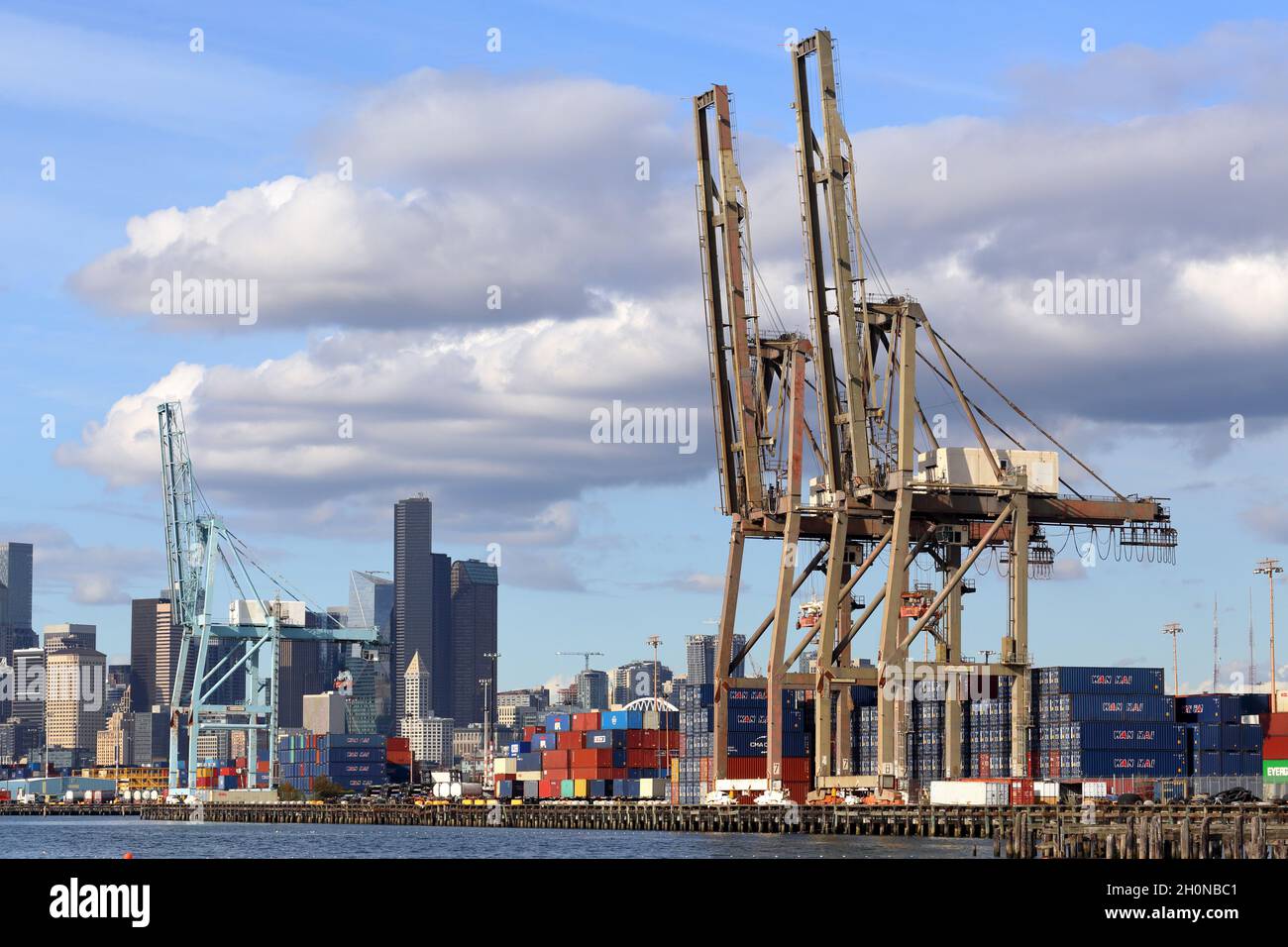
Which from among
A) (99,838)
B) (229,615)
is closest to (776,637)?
(99,838)

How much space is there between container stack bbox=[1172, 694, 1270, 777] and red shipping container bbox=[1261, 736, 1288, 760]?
2369 millimetres

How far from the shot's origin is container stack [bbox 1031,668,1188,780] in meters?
76.2

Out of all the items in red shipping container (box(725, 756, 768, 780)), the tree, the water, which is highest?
red shipping container (box(725, 756, 768, 780))

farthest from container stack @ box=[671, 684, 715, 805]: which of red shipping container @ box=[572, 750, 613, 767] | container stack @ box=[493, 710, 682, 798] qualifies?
red shipping container @ box=[572, 750, 613, 767]

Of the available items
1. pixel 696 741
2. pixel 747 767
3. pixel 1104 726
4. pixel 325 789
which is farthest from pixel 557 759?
pixel 325 789

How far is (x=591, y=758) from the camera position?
411 feet

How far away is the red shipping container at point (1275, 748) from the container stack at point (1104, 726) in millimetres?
3409

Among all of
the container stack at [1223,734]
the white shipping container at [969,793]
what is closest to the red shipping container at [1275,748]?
the container stack at [1223,734]

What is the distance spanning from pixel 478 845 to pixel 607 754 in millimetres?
46324

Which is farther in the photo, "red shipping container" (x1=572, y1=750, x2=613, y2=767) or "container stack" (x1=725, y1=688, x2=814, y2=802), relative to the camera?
"red shipping container" (x1=572, y1=750, x2=613, y2=767)

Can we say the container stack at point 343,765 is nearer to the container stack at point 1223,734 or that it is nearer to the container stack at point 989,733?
the container stack at point 989,733

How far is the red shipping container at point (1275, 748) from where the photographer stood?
77.1 m

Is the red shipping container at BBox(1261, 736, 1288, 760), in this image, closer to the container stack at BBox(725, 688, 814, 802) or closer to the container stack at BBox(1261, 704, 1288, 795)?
the container stack at BBox(1261, 704, 1288, 795)
